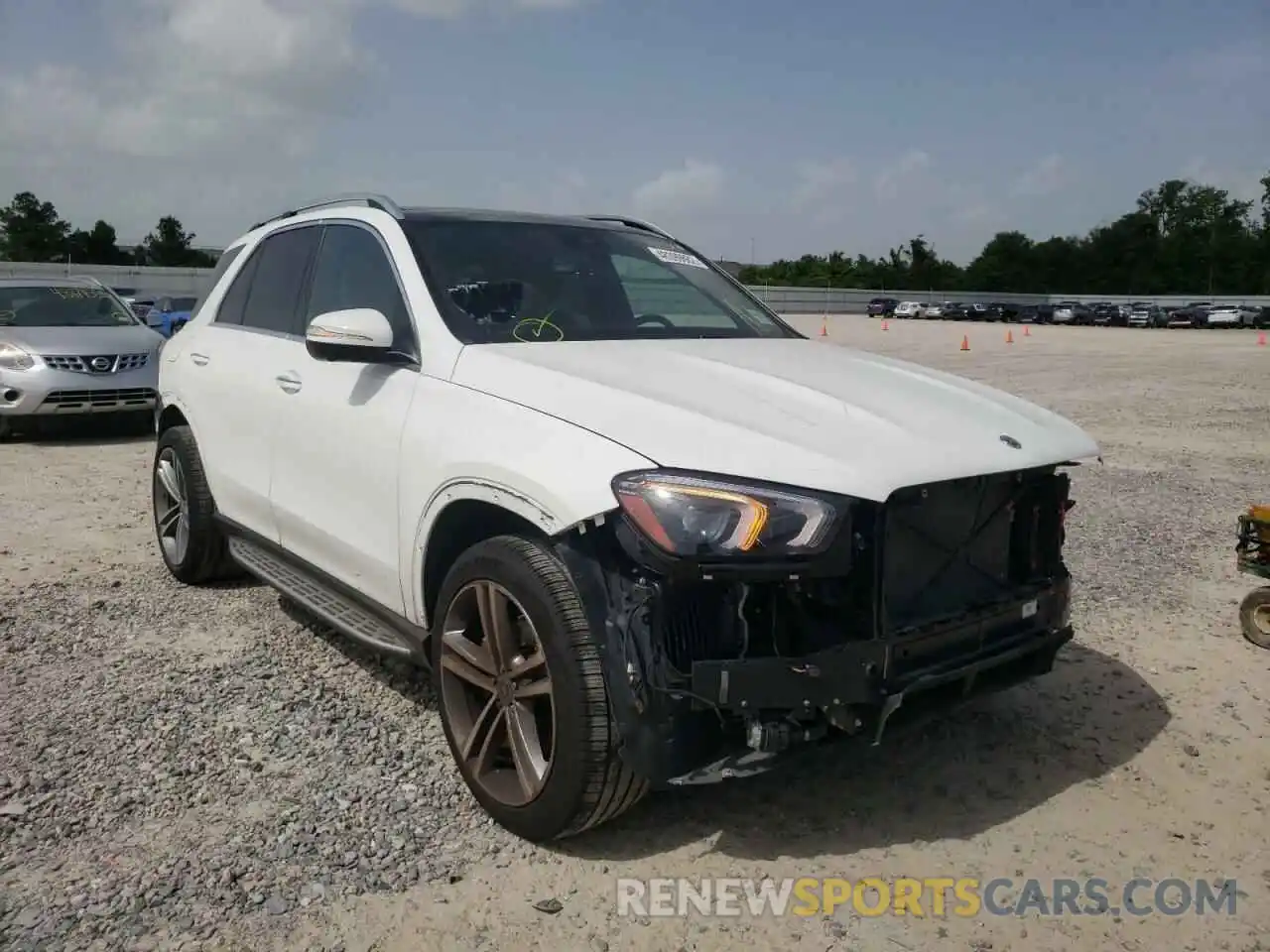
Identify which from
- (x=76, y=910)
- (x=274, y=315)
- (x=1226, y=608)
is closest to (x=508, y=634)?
(x=76, y=910)

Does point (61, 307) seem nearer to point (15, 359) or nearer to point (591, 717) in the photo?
point (15, 359)

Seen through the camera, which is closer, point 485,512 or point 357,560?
point 485,512

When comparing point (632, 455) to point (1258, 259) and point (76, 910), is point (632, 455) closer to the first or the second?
point (76, 910)

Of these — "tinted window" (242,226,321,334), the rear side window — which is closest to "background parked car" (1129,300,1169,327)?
the rear side window

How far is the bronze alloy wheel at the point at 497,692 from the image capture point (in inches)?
118

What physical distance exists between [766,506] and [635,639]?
47cm

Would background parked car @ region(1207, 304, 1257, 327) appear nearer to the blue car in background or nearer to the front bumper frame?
the blue car in background

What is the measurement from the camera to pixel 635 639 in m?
2.67

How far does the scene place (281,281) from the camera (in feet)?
15.7

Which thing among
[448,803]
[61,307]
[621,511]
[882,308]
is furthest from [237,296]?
[882,308]

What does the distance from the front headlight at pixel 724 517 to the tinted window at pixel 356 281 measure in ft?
4.40

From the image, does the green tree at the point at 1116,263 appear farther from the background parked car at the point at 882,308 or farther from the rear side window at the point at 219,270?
the rear side window at the point at 219,270

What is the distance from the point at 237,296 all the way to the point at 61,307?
7727 millimetres

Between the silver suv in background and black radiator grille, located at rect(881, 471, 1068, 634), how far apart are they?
32.3 feet
